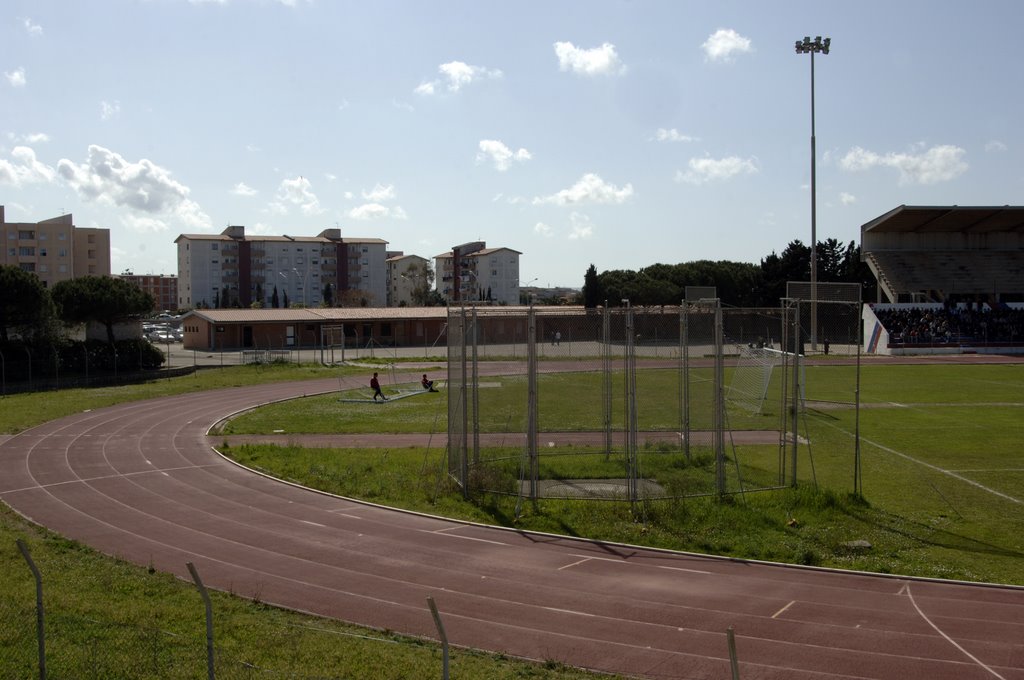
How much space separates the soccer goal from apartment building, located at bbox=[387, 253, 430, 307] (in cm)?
11312

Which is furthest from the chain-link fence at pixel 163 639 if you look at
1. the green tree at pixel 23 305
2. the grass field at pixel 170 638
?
the green tree at pixel 23 305

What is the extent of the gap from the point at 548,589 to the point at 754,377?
2666cm

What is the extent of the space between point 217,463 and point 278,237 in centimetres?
11352

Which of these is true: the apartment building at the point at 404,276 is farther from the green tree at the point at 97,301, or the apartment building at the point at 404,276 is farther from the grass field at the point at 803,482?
the grass field at the point at 803,482

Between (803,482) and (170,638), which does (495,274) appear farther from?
(170,638)

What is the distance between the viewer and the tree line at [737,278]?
81.8m

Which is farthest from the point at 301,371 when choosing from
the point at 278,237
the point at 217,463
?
the point at 278,237

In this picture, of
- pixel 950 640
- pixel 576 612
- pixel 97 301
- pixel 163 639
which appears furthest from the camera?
pixel 97 301

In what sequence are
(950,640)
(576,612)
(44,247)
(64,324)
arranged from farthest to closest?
(44,247) → (64,324) → (576,612) → (950,640)

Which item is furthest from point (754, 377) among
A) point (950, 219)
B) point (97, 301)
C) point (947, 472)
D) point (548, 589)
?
point (950, 219)

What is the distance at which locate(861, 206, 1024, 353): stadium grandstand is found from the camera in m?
64.0

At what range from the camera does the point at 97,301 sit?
54.2 metres

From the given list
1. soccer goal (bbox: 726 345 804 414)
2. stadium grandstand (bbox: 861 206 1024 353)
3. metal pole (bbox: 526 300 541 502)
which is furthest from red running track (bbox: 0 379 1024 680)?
stadium grandstand (bbox: 861 206 1024 353)

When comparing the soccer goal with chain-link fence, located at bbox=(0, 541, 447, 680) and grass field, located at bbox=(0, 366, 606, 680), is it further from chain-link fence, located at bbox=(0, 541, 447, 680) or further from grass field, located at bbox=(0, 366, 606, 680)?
chain-link fence, located at bbox=(0, 541, 447, 680)
